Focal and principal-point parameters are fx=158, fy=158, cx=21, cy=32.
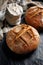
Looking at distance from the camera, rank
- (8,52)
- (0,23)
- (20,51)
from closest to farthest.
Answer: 1. (20,51)
2. (8,52)
3. (0,23)

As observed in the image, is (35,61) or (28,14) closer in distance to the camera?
(35,61)

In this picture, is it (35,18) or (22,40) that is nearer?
(22,40)

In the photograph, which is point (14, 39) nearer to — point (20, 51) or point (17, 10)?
point (20, 51)

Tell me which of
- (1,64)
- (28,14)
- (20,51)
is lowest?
(1,64)

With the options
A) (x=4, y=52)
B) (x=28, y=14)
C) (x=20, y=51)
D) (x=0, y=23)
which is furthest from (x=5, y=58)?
(x=28, y=14)

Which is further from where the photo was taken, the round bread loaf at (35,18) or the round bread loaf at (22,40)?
the round bread loaf at (35,18)

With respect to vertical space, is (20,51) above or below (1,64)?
above

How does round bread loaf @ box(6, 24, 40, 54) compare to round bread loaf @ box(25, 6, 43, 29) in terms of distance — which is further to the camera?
round bread loaf @ box(25, 6, 43, 29)

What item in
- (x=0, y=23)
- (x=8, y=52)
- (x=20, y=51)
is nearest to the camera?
(x=20, y=51)
